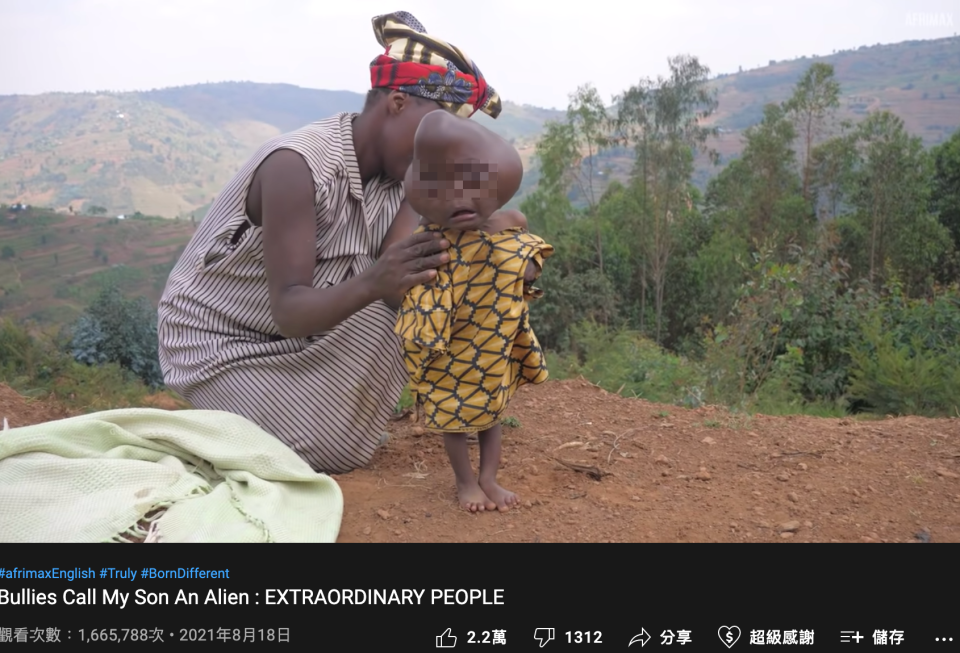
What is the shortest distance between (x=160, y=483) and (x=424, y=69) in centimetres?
144

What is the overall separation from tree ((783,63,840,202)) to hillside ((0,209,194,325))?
86.0 ft

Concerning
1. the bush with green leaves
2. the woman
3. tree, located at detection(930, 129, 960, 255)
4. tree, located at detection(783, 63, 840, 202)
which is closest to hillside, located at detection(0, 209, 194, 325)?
the bush with green leaves

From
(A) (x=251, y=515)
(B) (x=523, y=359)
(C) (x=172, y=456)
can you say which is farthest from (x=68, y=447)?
(B) (x=523, y=359)

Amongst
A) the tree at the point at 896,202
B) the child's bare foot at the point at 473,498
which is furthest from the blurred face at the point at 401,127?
the tree at the point at 896,202

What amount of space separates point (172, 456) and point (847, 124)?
118ft

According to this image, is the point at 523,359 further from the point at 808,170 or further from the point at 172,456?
the point at 808,170

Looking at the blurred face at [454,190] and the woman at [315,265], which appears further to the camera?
the woman at [315,265]

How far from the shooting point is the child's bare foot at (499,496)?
2266 millimetres

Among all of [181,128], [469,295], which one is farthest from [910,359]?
[181,128]

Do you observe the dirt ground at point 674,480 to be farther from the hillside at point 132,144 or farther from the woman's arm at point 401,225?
the hillside at point 132,144

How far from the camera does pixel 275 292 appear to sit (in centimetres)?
230

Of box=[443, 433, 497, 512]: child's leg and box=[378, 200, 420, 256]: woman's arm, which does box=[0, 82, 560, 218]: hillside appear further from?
box=[443, 433, 497, 512]: child's leg

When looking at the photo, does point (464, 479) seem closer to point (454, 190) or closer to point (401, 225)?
point (454, 190)

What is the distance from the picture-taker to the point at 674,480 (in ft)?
8.30
